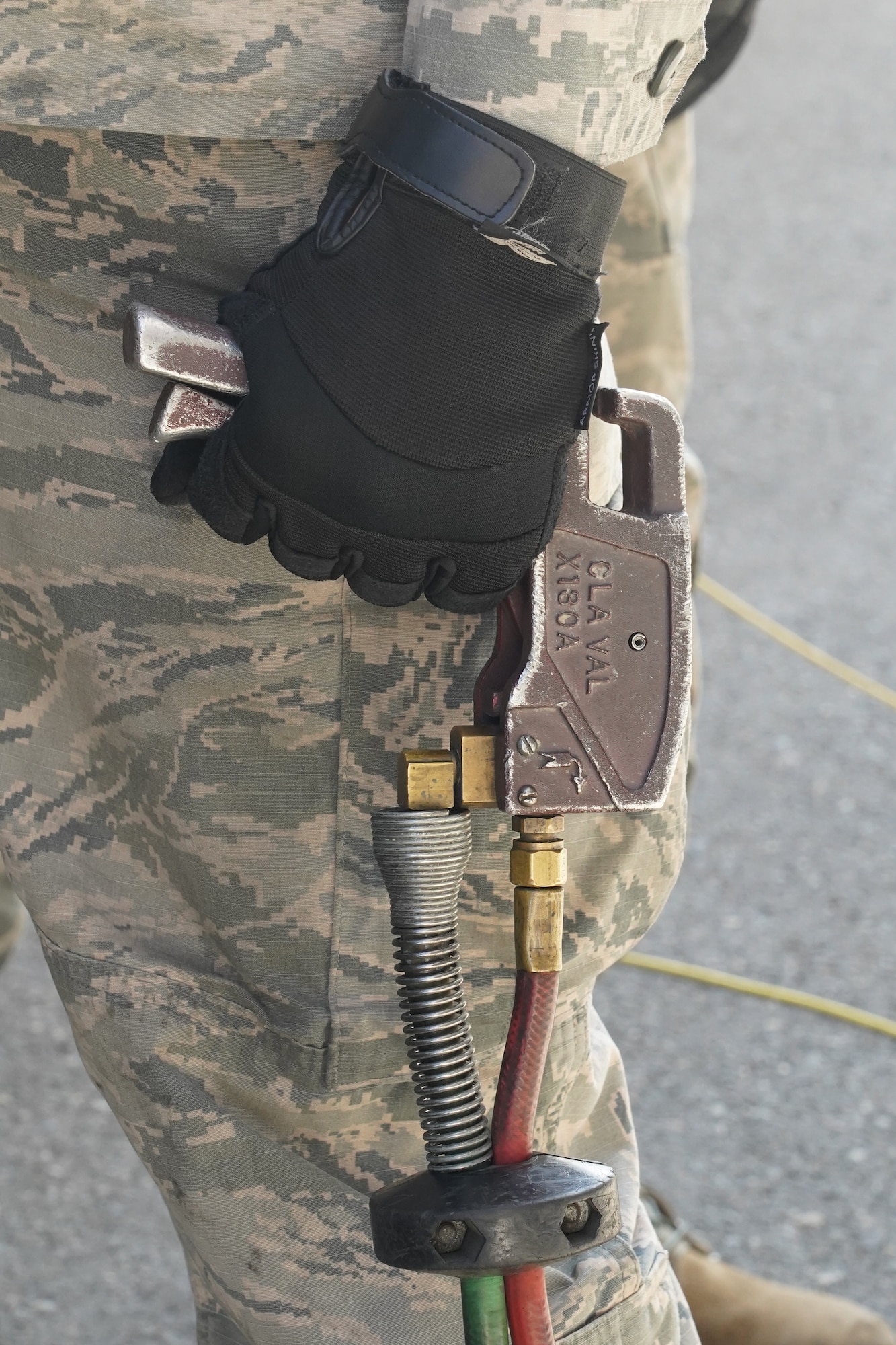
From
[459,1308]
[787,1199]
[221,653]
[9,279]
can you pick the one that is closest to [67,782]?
[221,653]

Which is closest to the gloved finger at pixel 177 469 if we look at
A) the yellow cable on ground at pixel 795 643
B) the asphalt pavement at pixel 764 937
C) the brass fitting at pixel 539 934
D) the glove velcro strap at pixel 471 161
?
the glove velcro strap at pixel 471 161

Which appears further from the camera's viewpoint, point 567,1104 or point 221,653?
point 567,1104

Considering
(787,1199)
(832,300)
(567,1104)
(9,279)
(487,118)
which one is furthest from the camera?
(832,300)

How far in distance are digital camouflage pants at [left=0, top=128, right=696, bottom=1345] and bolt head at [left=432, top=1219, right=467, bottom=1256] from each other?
0.48ft

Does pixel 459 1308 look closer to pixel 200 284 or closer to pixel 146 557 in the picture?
pixel 146 557

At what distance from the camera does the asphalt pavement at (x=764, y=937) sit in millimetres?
1360

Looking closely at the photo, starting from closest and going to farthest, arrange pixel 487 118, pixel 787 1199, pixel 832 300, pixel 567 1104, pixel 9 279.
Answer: pixel 487 118 → pixel 9 279 → pixel 567 1104 → pixel 787 1199 → pixel 832 300

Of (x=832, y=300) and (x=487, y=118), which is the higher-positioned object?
(x=487, y=118)

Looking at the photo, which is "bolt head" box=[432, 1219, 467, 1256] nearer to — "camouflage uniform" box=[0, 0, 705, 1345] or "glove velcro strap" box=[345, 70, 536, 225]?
"camouflage uniform" box=[0, 0, 705, 1345]

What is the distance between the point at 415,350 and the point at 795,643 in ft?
5.36

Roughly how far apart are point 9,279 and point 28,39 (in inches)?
4.6

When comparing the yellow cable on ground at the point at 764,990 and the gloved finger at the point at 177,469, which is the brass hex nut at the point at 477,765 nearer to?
A: the gloved finger at the point at 177,469

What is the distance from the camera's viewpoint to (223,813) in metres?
0.80

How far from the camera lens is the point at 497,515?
2.26 feet
